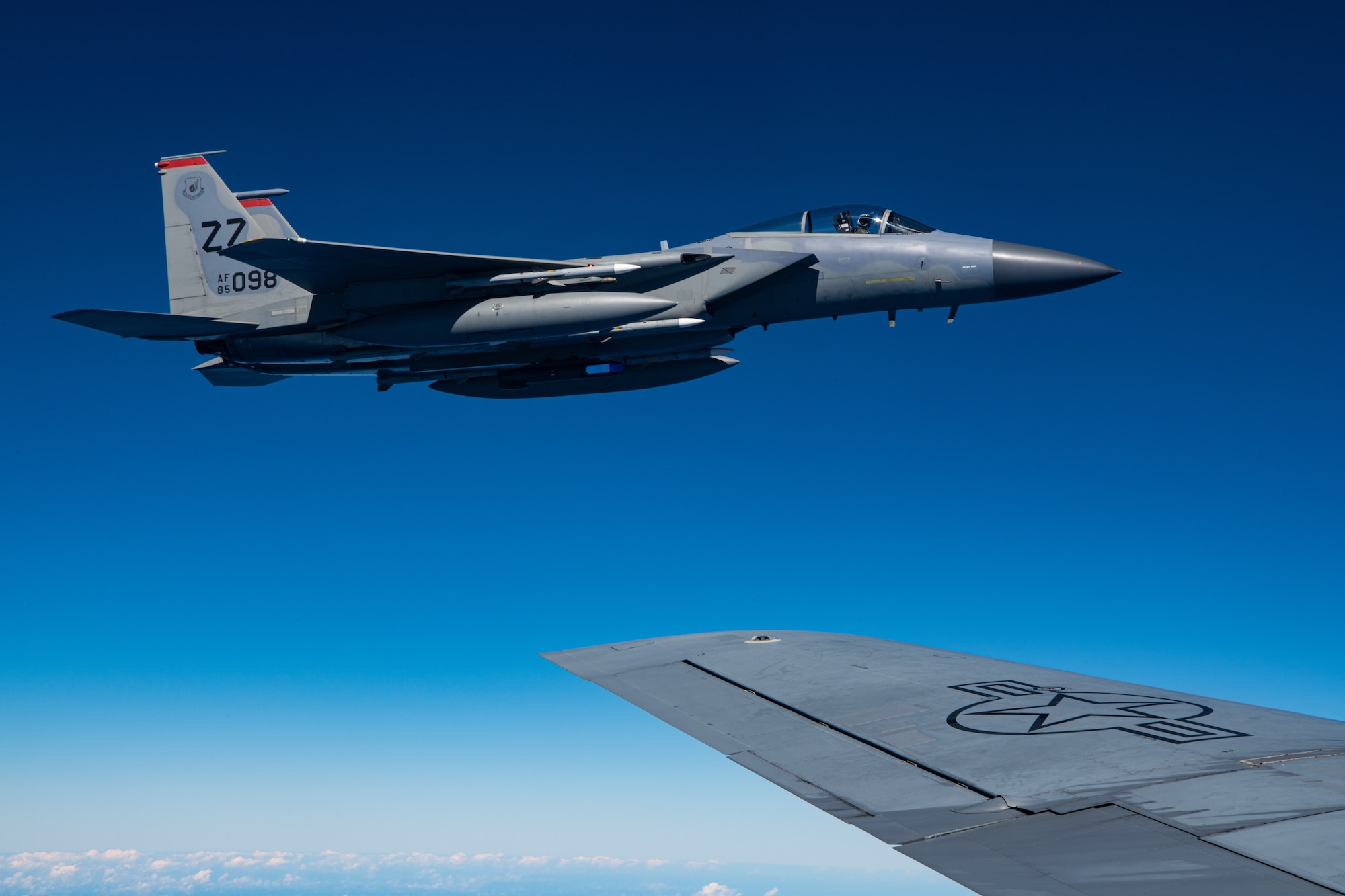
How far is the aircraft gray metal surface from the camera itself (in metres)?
4.16

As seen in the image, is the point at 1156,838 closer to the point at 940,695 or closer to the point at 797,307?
the point at 940,695

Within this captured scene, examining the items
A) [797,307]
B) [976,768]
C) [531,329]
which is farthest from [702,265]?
[976,768]

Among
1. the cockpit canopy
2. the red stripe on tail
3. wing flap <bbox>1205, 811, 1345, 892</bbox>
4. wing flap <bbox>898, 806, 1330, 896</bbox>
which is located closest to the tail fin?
the red stripe on tail

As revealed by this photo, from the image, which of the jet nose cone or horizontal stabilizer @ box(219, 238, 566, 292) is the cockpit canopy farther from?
horizontal stabilizer @ box(219, 238, 566, 292)

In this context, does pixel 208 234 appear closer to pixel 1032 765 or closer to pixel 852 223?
pixel 852 223

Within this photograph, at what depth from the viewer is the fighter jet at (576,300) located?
49.2ft

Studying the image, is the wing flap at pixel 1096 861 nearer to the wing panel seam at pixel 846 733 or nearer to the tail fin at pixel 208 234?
the wing panel seam at pixel 846 733

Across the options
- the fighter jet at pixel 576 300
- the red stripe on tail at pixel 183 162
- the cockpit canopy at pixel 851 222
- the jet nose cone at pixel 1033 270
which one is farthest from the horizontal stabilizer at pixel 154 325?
the jet nose cone at pixel 1033 270

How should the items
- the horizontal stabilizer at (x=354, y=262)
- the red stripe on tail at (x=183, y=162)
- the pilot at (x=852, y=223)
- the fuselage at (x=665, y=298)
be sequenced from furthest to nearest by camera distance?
the red stripe on tail at (x=183, y=162), the pilot at (x=852, y=223), the fuselage at (x=665, y=298), the horizontal stabilizer at (x=354, y=262)

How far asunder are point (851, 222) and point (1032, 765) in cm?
1227

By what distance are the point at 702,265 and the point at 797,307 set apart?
6.61ft

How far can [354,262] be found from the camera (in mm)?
15258

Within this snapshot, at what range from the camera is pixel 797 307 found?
1636 cm

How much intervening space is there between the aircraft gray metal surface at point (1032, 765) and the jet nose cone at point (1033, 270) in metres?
8.38
